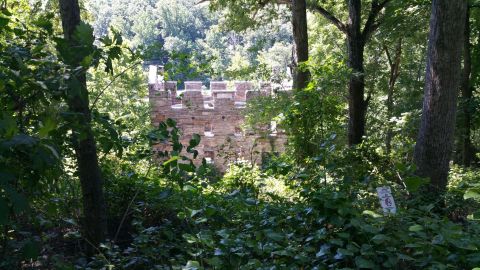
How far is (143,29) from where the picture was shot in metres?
71.2

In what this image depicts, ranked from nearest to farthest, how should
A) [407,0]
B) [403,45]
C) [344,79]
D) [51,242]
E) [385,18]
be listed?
[51,242], [344,79], [407,0], [385,18], [403,45]

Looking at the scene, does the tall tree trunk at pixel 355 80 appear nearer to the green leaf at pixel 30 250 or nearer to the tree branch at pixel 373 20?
the tree branch at pixel 373 20

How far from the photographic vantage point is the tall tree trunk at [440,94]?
5.74 meters

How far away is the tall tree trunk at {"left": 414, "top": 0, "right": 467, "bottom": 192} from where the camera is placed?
18.8 feet

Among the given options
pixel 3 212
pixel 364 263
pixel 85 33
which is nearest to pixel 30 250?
pixel 3 212

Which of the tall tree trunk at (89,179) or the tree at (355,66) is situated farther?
the tree at (355,66)

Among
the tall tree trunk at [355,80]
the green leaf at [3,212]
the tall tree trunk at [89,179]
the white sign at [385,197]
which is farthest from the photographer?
the tall tree trunk at [355,80]

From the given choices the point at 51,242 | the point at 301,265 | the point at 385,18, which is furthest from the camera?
the point at 385,18

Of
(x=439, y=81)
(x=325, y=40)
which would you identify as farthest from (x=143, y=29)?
(x=439, y=81)

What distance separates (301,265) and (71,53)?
4.89 ft

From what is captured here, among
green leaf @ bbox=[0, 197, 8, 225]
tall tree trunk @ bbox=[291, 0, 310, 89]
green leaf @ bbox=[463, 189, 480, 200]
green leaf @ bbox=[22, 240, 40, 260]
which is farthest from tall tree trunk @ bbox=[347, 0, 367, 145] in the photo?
green leaf @ bbox=[0, 197, 8, 225]

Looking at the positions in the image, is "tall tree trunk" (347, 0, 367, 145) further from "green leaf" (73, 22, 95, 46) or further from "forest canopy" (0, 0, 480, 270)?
"green leaf" (73, 22, 95, 46)

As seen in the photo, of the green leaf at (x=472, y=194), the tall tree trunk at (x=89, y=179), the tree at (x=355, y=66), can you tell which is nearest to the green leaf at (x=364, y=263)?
the green leaf at (x=472, y=194)

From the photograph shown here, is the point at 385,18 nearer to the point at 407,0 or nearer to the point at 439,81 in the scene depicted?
the point at 407,0
